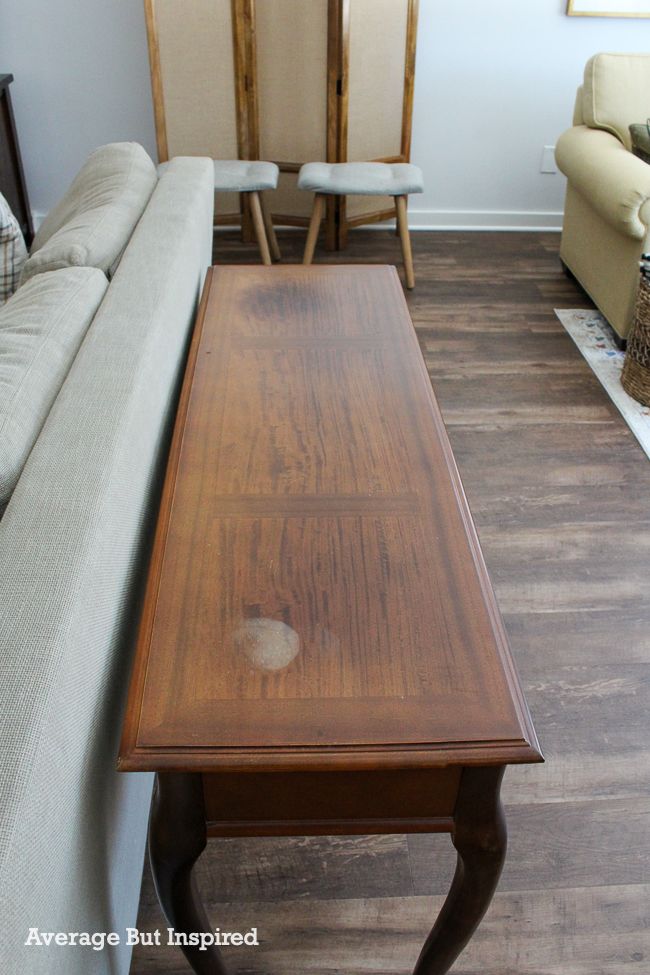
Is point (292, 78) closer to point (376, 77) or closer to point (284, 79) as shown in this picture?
point (284, 79)

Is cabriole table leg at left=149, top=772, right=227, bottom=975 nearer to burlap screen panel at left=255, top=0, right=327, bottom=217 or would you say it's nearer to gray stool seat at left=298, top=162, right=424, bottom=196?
gray stool seat at left=298, top=162, right=424, bottom=196

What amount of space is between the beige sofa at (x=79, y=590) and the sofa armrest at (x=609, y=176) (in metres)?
1.74

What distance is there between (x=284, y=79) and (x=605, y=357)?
1.78 meters

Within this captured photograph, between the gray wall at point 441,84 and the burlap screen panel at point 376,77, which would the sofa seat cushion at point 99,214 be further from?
the gray wall at point 441,84

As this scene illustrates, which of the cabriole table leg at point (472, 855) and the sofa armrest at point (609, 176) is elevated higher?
the sofa armrest at point (609, 176)

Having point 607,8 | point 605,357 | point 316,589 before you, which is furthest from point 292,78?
point 316,589

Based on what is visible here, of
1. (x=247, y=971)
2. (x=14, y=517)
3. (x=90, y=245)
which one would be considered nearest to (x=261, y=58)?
(x=90, y=245)

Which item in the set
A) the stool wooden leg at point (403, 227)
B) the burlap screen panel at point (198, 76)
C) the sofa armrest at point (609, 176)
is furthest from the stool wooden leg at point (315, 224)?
the sofa armrest at point (609, 176)

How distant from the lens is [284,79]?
3.48 metres

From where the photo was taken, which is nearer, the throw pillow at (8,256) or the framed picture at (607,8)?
the throw pillow at (8,256)

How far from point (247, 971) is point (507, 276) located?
9.87 ft

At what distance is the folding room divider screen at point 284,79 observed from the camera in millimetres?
3330

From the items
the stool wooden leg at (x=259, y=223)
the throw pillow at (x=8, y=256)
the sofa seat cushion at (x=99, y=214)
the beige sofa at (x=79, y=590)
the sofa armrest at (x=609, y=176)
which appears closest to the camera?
the beige sofa at (x=79, y=590)

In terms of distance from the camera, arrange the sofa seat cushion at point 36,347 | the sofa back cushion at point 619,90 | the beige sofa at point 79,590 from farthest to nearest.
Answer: the sofa back cushion at point 619,90 → the sofa seat cushion at point 36,347 → the beige sofa at point 79,590
